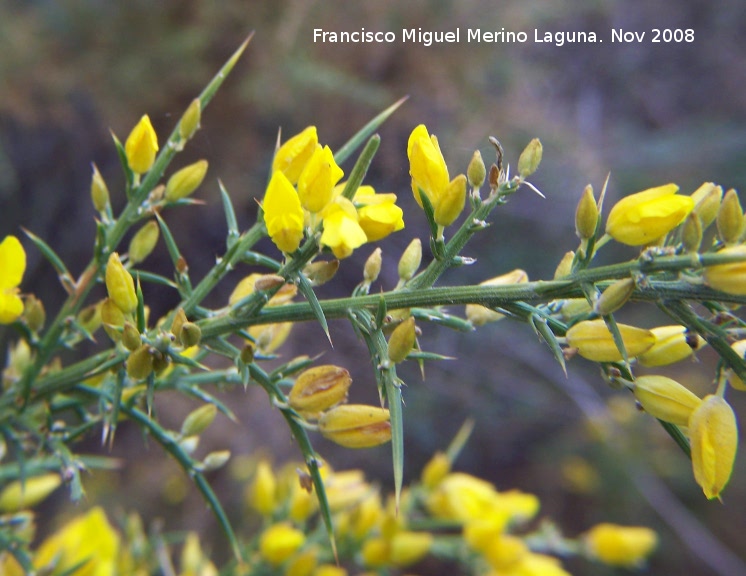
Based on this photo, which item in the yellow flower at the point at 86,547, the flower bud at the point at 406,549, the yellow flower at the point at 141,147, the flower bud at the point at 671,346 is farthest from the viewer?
the flower bud at the point at 406,549

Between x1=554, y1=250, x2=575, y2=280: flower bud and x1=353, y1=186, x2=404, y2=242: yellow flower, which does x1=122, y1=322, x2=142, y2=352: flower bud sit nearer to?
x1=353, y1=186, x2=404, y2=242: yellow flower

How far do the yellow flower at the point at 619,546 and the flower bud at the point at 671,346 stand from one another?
38.3 inches

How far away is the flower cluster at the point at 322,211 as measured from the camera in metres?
0.54

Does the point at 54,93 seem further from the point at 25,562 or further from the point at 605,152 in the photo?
the point at 605,152

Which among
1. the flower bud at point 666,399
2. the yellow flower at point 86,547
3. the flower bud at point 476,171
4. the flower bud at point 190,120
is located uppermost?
the flower bud at point 190,120

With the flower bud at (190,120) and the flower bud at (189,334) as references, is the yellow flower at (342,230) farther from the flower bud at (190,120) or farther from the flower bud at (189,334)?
the flower bud at (190,120)

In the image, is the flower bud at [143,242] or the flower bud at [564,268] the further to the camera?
the flower bud at [143,242]

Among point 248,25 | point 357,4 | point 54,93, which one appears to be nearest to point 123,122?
point 54,93

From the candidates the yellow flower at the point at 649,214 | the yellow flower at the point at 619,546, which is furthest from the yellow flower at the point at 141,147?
the yellow flower at the point at 619,546

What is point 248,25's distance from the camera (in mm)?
2709

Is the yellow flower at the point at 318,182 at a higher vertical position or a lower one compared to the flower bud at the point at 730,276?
higher

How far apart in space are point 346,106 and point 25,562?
7.55ft

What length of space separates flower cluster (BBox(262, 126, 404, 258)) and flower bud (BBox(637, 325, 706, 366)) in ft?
0.83

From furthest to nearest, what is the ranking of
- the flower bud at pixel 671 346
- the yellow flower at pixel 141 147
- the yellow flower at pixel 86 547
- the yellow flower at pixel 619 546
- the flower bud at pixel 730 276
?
the yellow flower at pixel 619 546 → the yellow flower at pixel 86 547 → the yellow flower at pixel 141 147 → the flower bud at pixel 671 346 → the flower bud at pixel 730 276
